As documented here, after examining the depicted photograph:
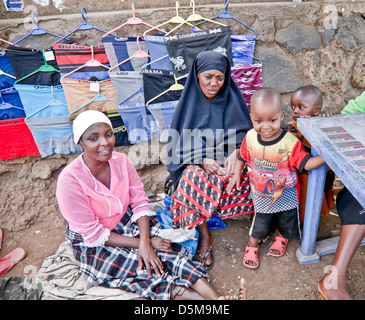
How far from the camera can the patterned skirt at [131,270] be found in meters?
1.98

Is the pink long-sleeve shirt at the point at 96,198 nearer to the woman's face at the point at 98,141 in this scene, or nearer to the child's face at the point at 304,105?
the woman's face at the point at 98,141

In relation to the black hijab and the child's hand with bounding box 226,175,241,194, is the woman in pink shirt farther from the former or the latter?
the child's hand with bounding box 226,175,241,194

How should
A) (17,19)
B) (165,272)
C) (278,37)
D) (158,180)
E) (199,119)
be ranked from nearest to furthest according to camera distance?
(165,272) → (199,119) → (17,19) → (278,37) → (158,180)

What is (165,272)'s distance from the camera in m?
2.04

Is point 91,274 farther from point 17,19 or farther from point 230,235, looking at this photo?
point 17,19

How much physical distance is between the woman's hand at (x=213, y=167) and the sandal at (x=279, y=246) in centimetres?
71

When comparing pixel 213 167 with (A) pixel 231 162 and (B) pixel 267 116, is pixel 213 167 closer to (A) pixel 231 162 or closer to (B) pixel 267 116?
(A) pixel 231 162

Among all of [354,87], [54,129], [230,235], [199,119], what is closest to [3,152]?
[54,129]

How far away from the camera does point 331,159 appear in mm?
1500

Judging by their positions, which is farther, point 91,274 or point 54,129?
point 54,129

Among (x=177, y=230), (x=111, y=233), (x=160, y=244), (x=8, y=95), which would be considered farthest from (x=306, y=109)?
(x=8, y=95)

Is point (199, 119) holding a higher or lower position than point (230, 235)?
Result: higher

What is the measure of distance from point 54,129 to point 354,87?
10.2 ft
